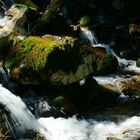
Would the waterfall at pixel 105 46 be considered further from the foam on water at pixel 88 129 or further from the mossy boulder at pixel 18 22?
the foam on water at pixel 88 129

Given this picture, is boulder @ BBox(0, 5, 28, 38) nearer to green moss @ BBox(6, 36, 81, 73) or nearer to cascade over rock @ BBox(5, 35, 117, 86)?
cascade over rock @ BBox(5, 35, 117, 86)

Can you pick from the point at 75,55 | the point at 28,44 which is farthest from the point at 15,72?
the point at 75,55

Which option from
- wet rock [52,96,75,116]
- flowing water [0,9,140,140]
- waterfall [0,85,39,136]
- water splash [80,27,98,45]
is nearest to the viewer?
waterfall [0,85,39,136]

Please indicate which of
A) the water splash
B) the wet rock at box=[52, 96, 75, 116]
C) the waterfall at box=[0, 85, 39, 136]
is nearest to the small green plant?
the water splash

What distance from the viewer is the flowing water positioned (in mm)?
9680

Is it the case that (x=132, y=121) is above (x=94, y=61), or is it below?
below

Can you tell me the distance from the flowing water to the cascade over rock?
808mm

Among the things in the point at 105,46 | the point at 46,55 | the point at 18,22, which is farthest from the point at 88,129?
the point at 105,46

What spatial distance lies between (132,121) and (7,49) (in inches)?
170

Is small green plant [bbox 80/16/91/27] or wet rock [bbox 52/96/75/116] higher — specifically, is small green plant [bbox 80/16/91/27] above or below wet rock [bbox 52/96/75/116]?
above

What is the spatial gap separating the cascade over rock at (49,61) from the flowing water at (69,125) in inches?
31.8

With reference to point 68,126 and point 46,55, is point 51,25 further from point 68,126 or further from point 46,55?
point 68,126

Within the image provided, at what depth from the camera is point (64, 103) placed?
1109cm

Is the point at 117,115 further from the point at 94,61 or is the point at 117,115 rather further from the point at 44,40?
the point at 44,40
